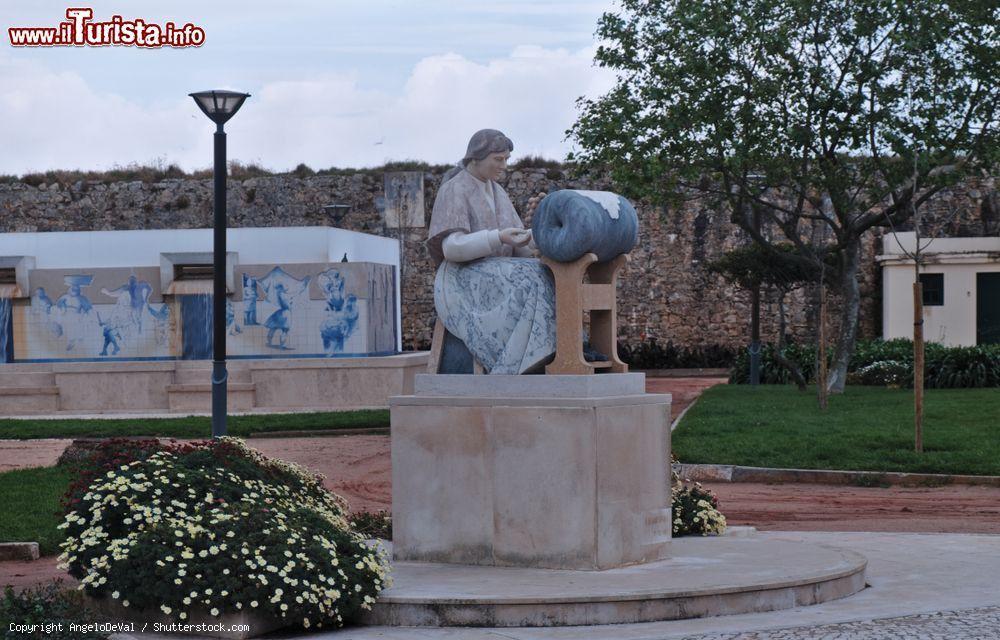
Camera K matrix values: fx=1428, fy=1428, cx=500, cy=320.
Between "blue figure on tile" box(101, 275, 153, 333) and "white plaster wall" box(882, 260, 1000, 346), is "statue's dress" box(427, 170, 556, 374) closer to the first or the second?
"blue figure on tile" box(101, 275, 153, 333)

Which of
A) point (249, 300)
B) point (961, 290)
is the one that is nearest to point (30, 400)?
point (249, 300)

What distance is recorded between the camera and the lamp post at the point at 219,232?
14.4 m

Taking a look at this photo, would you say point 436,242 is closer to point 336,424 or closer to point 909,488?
point 909,488

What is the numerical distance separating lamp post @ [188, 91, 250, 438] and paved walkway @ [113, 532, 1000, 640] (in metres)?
7.65

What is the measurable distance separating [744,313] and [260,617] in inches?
1239

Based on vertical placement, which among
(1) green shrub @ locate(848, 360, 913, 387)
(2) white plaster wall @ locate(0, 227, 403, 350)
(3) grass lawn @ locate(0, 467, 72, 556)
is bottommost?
(3) grass lawn @ locate(0, 467, 72, 556)

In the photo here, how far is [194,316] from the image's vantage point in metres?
25.2

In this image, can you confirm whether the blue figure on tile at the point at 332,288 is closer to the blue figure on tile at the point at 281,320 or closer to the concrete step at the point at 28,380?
the blue figure on tile at the point at 281,320

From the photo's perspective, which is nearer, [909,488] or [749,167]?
[909,488]

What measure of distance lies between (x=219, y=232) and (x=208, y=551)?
28.7 feet

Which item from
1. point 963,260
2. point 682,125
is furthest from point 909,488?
point 963,260

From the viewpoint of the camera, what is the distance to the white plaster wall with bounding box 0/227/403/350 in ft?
82.8

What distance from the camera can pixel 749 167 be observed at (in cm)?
2477

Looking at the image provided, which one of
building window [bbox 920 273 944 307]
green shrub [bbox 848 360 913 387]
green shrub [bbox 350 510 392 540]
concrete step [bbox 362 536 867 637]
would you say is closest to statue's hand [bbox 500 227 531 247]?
concrete step [bbox 362 536 867 637]
